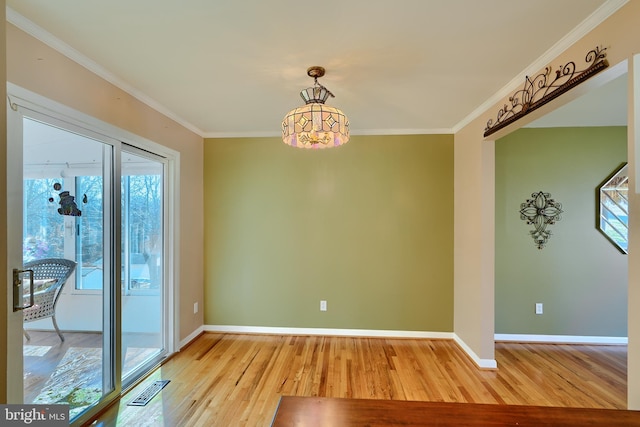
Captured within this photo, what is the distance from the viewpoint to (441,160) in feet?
10.9

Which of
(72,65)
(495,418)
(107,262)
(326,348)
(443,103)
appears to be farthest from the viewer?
(326,348)

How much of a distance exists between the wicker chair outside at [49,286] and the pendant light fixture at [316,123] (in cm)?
180

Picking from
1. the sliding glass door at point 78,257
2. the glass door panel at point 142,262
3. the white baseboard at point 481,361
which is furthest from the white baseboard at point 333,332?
the sliding glass door at point 78,257

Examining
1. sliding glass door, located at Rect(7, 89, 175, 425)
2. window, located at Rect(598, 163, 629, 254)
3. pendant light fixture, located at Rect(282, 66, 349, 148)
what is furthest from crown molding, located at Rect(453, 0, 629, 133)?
sliding glass door, located at Rect(7, 89, 175, 425)

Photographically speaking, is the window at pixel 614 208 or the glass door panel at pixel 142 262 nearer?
the glass door panel at pixel 142 262

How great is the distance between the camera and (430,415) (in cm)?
86

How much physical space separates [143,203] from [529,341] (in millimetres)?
4663

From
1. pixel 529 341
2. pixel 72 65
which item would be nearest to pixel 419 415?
pixel 72 65

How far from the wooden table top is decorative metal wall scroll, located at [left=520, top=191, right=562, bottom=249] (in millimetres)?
2841

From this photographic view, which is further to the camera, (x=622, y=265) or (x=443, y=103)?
(x=622, y=265)

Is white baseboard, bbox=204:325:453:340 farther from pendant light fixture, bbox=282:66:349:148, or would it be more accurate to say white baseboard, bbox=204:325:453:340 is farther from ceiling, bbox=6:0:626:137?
ceiling, bbox=6:0:626:137

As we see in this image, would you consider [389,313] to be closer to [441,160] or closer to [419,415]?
[441,160]

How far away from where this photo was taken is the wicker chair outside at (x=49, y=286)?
1.67 m

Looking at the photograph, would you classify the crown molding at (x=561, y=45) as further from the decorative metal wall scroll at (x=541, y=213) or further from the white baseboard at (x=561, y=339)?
the white baseboard at (x=561, y=339)
